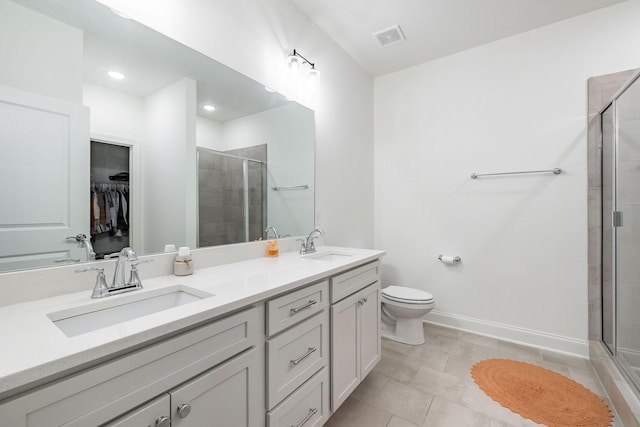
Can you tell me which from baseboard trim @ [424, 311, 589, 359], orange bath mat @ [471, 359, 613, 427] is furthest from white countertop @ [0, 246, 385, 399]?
baseboard trim @ [424, 311, 589, 359]

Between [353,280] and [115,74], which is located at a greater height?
[115,74]

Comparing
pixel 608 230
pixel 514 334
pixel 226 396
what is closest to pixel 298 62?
pixel 226 396

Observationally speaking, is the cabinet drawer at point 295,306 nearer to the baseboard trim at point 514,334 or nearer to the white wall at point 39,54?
the white wall at point 39,54

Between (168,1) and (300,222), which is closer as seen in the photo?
Result: (168,1)

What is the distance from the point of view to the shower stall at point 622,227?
1654 mm

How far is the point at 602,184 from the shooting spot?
2045 mm

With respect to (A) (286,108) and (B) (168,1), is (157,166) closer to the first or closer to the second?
(B) (168,1)

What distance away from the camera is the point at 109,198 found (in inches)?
43.6

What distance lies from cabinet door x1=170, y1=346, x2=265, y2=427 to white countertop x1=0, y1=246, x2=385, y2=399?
0.58 ft

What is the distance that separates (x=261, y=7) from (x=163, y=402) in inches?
80.6

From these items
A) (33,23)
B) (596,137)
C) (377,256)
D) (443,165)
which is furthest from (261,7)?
(596,137)

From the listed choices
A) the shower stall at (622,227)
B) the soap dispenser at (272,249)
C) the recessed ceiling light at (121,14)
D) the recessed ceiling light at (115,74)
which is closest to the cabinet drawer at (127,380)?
the soap dispenser at (272,249)

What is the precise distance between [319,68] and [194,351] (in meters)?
2.18

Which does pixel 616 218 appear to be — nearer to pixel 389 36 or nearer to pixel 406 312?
pixel 406 312
